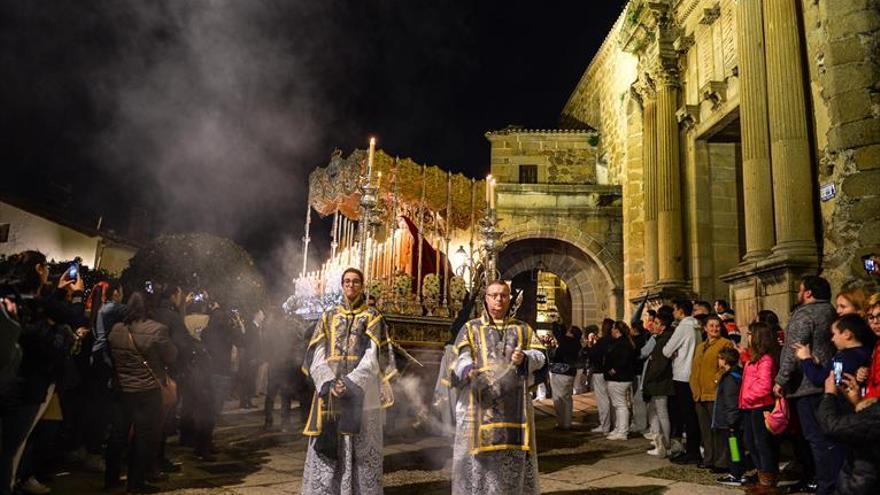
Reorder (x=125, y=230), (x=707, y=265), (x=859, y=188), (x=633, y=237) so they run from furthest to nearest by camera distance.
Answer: (x=125, y=230) → (x=633, y=237) → (x=707, y=265) → (x=859, y=188)

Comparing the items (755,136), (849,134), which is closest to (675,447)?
(849,134)

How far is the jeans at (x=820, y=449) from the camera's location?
4.43 m

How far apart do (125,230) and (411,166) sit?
1295 inches

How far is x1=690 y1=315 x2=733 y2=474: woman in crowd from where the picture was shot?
6.10m

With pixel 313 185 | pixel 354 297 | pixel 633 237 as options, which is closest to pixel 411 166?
pixel 313 185

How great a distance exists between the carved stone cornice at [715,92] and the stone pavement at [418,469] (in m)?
8.19

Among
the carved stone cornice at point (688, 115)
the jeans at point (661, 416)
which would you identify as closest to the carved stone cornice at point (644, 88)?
the carved stone cornice at point (688, 115)

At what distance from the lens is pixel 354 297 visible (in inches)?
185

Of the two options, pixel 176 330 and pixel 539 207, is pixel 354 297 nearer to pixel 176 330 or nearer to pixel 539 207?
pixel 176 330

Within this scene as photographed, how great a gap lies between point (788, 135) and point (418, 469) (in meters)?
7.87

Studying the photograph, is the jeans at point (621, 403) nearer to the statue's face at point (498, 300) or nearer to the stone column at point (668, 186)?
the statue's face at point (498, 300)

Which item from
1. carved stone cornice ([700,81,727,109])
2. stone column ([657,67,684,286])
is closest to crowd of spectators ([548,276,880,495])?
stone column ([657,67,684,286])

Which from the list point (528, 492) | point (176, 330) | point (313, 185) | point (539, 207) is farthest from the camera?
point (539, 207)

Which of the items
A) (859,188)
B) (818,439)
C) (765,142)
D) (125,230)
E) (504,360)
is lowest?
(818,439)
